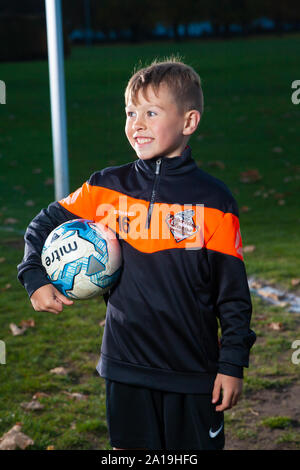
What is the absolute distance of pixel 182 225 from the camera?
8.57 ft

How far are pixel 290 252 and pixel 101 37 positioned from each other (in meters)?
90.1

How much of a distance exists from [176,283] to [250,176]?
28.6 feet

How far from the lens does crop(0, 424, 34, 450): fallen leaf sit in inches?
146

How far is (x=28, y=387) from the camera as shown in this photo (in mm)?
4504

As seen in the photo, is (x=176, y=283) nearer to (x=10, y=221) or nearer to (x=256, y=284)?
(x=256, y=284)

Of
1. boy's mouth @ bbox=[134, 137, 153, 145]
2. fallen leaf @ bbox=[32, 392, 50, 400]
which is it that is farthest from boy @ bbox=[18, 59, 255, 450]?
fallen leaf @ bbox=[32, 392, 50, 400]

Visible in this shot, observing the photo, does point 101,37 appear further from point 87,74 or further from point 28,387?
point 28,387

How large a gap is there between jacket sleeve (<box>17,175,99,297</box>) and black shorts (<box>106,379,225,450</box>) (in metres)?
0.54

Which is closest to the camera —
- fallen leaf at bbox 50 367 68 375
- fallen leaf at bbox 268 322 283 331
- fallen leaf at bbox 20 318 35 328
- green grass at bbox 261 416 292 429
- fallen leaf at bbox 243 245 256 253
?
green grass at bbox 261 416 292 429

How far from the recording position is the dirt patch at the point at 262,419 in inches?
148

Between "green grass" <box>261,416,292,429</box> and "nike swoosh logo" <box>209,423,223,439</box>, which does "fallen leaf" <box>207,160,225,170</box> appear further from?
"nike swoosh logo" <box>209,423,223,439</box>

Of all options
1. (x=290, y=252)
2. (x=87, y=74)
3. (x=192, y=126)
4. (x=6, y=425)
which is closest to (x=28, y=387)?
(x=6, y=425)

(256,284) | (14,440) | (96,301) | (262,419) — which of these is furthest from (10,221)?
(262,419)

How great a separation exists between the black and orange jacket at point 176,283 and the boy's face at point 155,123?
7 centimetres
